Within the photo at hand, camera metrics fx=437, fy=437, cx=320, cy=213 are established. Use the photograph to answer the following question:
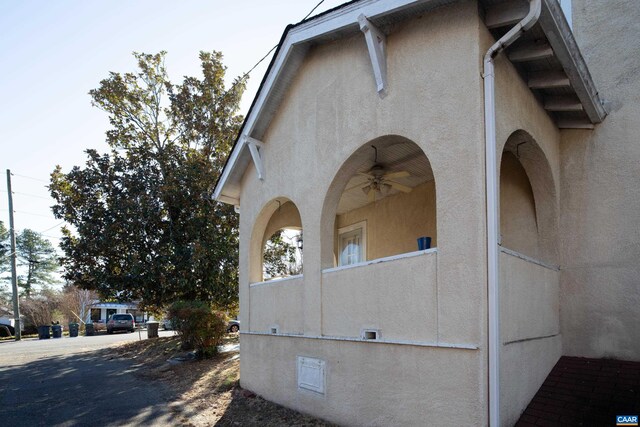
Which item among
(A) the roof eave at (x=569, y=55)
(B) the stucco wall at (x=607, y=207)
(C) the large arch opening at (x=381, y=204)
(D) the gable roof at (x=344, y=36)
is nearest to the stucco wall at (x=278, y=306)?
(C) the large arch opening at (x=381, y=204)

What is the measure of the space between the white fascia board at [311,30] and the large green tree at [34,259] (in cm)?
4834

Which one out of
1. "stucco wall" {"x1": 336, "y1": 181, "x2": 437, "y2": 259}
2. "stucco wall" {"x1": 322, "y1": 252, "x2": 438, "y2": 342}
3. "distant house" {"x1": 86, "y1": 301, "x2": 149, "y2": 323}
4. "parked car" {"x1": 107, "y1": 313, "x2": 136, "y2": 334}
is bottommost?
"distant house" {"x1": 86, "y1": 301, "x2": 149, "y2": 323}

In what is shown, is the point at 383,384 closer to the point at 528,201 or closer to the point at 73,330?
the point at 528,201

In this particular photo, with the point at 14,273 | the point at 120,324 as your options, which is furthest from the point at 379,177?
the point at 120,324

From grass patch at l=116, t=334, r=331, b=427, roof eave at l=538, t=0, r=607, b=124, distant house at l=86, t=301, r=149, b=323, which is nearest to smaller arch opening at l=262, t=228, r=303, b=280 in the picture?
grass patch at l=116, t=334, r=331, b=427

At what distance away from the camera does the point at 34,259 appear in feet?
163

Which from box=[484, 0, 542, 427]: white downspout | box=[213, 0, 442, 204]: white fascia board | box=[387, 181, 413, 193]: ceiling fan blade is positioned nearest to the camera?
box=[484, 0, 542, 427]: white downspout

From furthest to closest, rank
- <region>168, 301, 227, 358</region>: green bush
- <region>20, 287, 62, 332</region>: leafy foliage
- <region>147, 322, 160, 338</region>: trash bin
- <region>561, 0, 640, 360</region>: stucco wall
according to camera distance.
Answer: <region>20, 287, 62, 332</region>: leafy foliage → <region>147, 322, 160, 338</region>: trash bin → <region>168, 301, 227, 358</region>: green bush → <region>561, 0, 640, 360</region>: stucco wall

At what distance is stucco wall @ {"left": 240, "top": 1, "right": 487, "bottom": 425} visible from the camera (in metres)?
4.95

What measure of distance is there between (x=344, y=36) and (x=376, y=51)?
4.08 ft

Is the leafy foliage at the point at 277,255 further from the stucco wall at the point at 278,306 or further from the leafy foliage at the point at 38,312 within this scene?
the leafy foliage at the point at 38,312

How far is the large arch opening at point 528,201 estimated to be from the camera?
668 cm

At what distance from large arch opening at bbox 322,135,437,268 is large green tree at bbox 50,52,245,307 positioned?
6.94 metres

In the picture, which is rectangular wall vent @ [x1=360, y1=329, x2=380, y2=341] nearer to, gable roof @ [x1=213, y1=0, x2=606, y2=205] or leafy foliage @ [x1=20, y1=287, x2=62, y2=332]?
gable roof @ [x1=213, y1=0, x2=606, y2=205]
